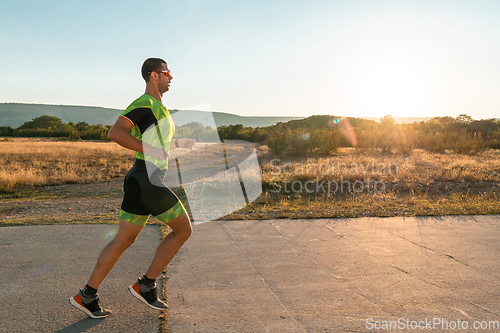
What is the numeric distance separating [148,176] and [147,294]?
0.97 m

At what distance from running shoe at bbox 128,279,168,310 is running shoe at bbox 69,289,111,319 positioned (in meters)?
0.26

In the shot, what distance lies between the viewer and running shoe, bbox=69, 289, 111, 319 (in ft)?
8.26

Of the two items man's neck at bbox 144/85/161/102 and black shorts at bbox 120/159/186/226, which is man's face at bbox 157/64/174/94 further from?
black shorts at bbox 120/159/186/226

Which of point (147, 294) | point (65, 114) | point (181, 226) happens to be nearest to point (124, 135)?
point (181, 226)

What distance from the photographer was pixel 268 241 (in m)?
4.84

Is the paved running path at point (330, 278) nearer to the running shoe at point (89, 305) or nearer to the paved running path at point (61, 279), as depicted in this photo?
the paved running path at point (61, 279)

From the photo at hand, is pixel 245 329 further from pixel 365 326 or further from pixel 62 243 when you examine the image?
pixel 62 243

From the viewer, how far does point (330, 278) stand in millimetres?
3482

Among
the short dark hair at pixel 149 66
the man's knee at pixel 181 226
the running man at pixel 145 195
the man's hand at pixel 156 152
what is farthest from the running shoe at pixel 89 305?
the short dark hair at pixel 149 66

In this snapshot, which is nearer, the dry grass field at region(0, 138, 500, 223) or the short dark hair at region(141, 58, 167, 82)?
the short dark hair at region(141, 58, 167, 82)

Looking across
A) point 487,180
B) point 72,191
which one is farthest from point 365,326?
point 487,180

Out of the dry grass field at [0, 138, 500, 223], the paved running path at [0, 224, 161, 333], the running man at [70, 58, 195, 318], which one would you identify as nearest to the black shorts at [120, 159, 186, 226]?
the running man at [70, 58, 195, 318]

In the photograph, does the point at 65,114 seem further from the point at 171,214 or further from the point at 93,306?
the point at 171,214

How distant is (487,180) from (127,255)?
14.6 meters
